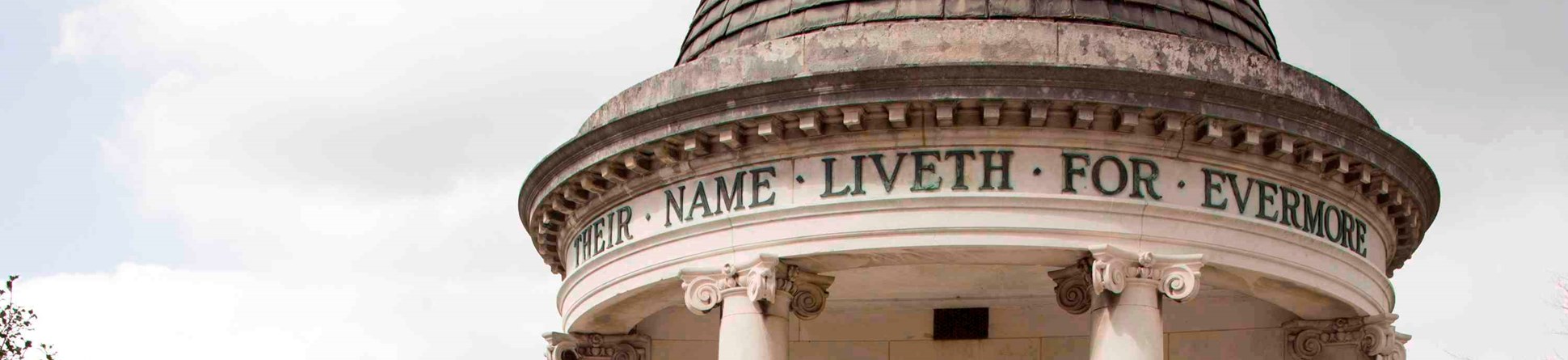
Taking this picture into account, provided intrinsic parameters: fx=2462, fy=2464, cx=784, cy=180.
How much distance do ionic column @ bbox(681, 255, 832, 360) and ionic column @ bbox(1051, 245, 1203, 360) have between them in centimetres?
288

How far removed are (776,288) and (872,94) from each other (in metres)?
2.20

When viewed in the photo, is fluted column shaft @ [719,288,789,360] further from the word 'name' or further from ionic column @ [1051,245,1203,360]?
ionic column @ [1051,245,1203,360]

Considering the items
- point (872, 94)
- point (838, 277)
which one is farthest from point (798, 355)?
point (872, 94)

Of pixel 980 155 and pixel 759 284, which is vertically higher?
pixel 980 155

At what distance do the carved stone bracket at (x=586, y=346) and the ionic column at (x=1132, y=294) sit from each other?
254 inches

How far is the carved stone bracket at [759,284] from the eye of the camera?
23484mm

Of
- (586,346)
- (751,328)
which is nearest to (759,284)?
(751,328)

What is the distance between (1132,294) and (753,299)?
11.7 feet

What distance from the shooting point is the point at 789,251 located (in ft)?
77.1

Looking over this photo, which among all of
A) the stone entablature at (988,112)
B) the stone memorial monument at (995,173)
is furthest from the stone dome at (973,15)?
the stone entablature at (988,112)

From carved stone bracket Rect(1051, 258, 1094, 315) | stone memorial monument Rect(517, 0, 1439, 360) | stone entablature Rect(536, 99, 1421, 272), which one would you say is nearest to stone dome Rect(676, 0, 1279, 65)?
stone memorial monument Rect(517, 0, 1439, 360)

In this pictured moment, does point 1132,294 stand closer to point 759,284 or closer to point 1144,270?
point 1144,270

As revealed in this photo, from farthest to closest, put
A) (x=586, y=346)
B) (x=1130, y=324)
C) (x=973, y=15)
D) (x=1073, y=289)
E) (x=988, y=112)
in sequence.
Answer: (x=586, y=346) < (x=973, y=15) < (x=1073, y=289) < (x=988, y=112) < (x=1130, y=324)

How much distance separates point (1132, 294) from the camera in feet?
74.9
